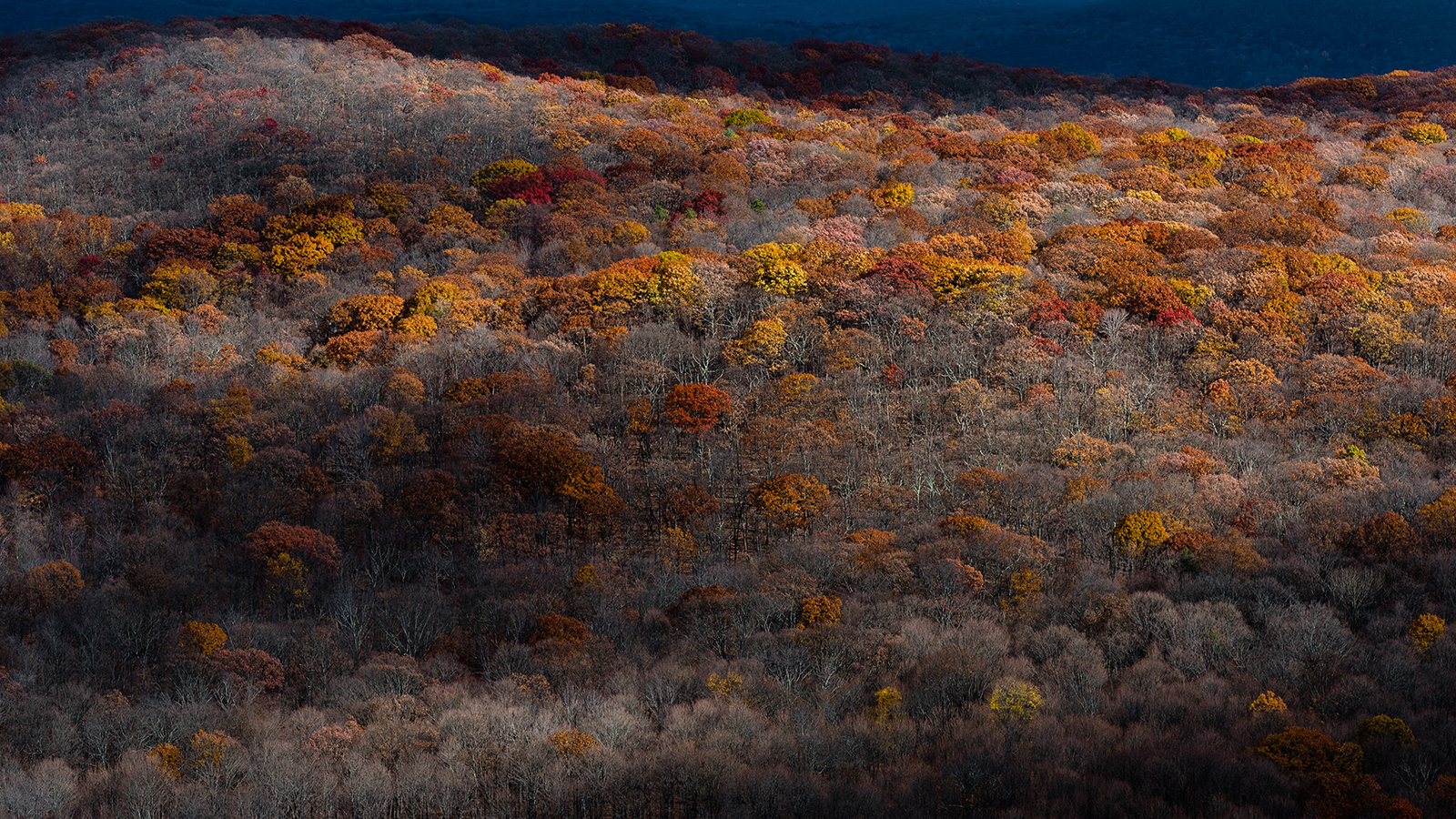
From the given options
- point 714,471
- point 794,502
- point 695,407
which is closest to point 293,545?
point 714,471

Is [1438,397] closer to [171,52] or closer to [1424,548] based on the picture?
[1424,548]

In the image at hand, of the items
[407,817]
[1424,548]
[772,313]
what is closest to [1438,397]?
[1424,548]

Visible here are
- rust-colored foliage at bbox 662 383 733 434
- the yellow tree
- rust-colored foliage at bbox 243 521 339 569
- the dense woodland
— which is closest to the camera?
the dense woodland

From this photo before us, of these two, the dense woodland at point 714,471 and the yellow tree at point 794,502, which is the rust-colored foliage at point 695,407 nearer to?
the dense woodland at point 714,471

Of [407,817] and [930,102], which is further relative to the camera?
[930,102]

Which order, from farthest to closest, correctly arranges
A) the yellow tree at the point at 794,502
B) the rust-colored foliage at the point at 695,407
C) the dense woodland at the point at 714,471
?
the rust-colored foliage at the point at 695,407 → the yellow tree at the point at 794,502 → the dense woodland at the point at 714,471

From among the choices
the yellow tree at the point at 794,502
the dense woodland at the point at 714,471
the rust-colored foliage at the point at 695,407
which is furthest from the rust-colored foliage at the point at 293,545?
the yellow tree at the point at 794,502

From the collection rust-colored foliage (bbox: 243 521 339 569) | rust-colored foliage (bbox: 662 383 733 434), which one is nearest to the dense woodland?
rust-colored foliage (bbox: 662 383 733 434)

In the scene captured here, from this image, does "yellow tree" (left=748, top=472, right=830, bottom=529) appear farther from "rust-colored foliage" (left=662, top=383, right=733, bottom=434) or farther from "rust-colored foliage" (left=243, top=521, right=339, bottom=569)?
"rust-colored foliage" (left=243, top=521, right=339, bottom=569)
